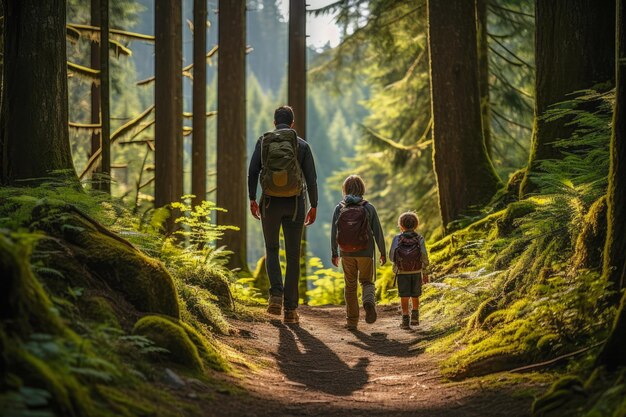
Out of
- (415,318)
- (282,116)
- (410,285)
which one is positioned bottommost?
(415,318)

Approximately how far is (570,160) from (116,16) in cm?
1764

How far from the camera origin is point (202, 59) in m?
16.3

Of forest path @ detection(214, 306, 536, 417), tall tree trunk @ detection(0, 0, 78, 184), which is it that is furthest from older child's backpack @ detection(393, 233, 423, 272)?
tall tree trunk @ detection(0, 0, 78, 184)

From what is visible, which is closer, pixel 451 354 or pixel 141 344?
pixel 141 344

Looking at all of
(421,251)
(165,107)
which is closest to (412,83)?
(165,107)

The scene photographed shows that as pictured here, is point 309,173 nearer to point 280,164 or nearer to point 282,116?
point 280,164

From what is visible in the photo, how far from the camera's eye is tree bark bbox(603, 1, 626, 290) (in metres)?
4.72

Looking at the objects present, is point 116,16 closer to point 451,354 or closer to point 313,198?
point 313,198

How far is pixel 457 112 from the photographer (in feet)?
40.3

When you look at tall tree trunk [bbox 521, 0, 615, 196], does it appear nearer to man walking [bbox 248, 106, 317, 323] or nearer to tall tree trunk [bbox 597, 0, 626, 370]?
man walking [bbox 248, 106, 317, 323]

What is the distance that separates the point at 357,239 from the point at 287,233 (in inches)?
33.7

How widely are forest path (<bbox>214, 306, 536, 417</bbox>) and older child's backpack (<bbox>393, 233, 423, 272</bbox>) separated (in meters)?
0.77

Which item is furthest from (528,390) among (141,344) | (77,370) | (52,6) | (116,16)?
(116,16)

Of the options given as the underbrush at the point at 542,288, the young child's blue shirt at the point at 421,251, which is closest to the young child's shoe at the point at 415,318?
the underbrush at the point at 542,288
